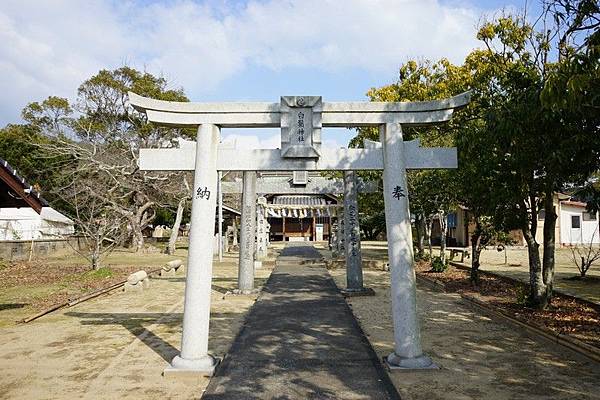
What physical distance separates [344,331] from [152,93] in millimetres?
29225

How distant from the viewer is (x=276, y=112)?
7.14m

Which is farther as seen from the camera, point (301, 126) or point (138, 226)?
point (138, 226)

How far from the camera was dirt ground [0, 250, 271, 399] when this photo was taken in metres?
6.04

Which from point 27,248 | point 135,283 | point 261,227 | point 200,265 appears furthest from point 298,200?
point 200,265

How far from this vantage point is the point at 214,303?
12.8 meters

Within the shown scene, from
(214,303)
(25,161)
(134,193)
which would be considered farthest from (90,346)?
(25,161)

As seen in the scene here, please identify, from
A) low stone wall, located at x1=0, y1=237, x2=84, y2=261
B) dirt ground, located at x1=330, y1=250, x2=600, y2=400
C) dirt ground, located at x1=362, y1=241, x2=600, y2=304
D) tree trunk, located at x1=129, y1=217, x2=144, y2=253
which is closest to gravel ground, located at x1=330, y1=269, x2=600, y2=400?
dirt ground, located at x1=330, y1=250, x2=600, y2=400

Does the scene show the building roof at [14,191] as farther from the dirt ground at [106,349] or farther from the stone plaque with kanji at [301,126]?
the stone plaque with kanji at [301,126]

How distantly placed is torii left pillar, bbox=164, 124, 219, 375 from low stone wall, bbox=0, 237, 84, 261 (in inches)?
665

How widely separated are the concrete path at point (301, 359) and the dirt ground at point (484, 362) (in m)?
0.42

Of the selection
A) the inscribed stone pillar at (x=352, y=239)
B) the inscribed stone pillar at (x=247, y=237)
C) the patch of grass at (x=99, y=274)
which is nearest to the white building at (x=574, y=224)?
the inscribed stone pillar at (x=352, y=239)

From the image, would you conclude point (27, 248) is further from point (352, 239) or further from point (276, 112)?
point (276, 112)

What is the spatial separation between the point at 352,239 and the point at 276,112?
320 inches

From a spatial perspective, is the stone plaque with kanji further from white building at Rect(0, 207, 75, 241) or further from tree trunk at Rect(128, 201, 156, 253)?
tree trunk at Rect(128, 201, 156, 253)
